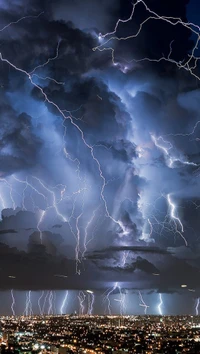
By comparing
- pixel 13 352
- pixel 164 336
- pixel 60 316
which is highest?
pixel 60 316

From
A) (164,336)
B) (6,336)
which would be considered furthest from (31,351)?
(164,336)

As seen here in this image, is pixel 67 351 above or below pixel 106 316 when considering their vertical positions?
below

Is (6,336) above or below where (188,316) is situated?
below

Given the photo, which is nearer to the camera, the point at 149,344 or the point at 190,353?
the point at 190,353

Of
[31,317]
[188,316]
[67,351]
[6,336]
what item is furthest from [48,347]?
[188,316]

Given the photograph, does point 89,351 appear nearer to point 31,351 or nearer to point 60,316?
point 31,351

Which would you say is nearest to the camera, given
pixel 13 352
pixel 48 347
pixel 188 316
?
pixel 13 352

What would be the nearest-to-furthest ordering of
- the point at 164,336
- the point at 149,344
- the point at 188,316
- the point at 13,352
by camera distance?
the point at 13,352
the point at 149,344
the point at 164,336
the point at 188,316

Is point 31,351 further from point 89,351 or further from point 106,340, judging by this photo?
point 106,340

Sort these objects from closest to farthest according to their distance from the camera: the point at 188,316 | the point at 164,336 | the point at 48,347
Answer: the point at 48,347 < the point at 164,336 < the point at 188,316
